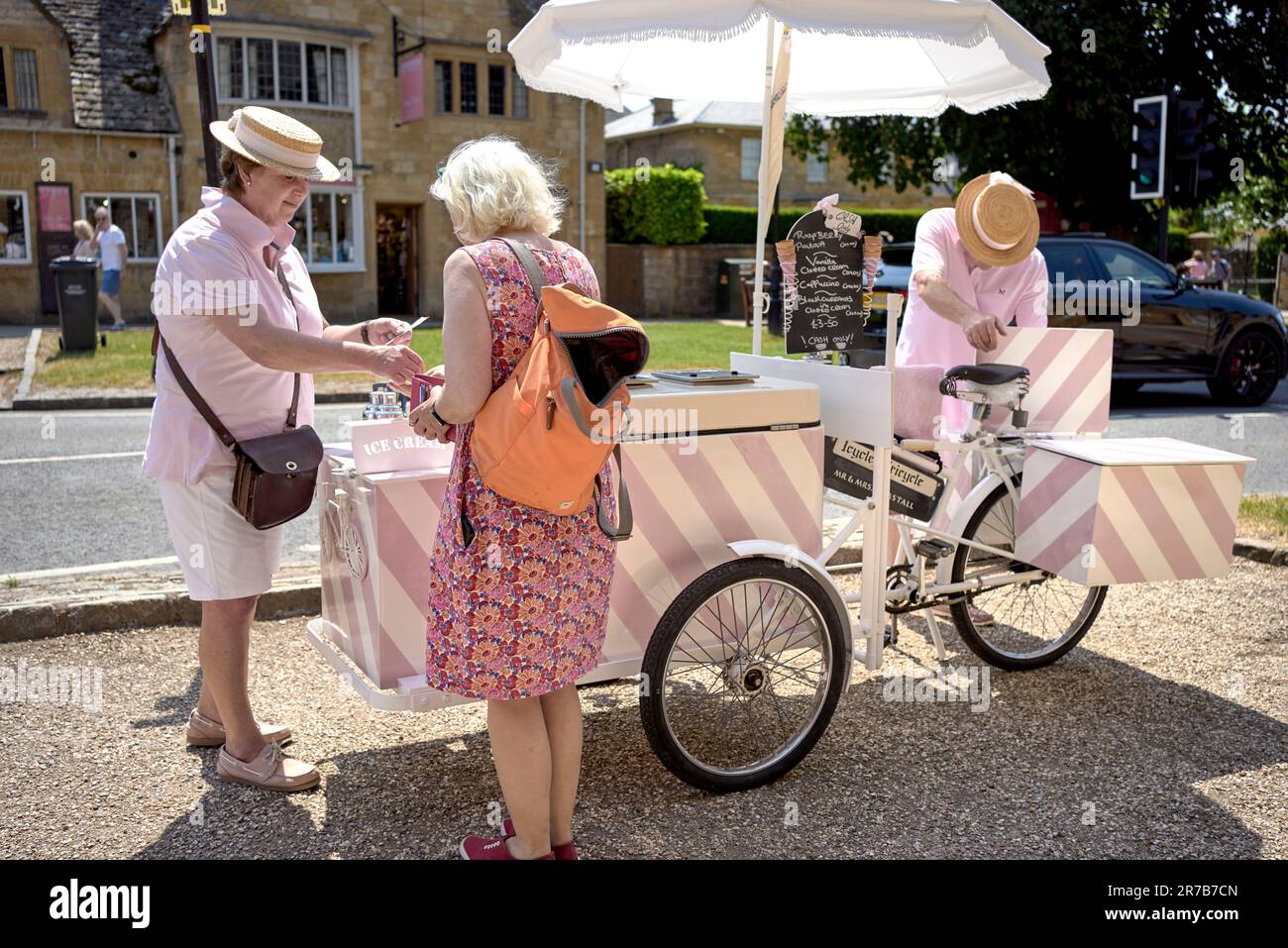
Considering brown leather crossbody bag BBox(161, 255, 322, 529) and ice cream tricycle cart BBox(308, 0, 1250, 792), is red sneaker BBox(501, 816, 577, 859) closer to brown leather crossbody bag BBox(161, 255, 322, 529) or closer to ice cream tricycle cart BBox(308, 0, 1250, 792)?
ice cream tricycle cart BBox(308, 0, 1250, 792)

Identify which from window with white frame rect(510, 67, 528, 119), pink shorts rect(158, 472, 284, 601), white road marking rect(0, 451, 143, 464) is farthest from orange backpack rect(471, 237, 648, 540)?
window with white frame rect(510, 67, 528, 119)

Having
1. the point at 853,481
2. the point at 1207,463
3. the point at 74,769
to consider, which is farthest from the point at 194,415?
the point at 1207,463

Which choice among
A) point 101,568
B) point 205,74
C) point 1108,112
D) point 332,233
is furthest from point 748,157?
point 101,568

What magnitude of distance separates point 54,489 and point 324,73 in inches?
790

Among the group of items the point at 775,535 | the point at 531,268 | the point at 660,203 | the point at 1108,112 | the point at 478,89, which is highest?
the point at 478,89

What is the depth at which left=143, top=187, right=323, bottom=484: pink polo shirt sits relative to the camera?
3361 mm

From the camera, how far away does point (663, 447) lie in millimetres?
3713

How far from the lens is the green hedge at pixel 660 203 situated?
3167 centimetres

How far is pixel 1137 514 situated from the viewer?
4066 mm

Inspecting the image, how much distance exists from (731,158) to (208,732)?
38.8 m

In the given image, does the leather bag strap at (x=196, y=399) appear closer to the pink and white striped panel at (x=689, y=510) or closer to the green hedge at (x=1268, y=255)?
the pink and white striped panel at (x=689, y=510)

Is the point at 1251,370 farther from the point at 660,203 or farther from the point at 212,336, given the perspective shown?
the point at 660,203

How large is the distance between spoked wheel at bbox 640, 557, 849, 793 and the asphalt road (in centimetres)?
322

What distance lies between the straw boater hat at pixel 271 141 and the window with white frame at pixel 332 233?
78.1 ft
